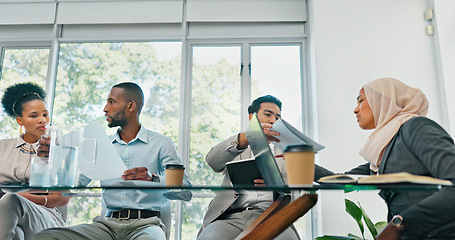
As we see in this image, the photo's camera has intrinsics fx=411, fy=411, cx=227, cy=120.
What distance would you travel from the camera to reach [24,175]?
2.39 meters

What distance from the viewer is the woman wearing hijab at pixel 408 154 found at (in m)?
1.38

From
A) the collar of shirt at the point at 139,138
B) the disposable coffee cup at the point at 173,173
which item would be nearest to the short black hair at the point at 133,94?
the collar of shirt at the point at 139,138

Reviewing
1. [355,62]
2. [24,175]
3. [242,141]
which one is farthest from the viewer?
[355,62]

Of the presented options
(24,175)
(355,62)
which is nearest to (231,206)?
(24,175)

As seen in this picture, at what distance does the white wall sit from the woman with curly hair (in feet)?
6.52

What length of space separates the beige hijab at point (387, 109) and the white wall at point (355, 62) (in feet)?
4.30

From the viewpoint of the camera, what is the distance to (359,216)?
8.23 feet

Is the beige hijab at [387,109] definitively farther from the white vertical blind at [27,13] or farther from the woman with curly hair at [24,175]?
the white vertical blind at [27,13]

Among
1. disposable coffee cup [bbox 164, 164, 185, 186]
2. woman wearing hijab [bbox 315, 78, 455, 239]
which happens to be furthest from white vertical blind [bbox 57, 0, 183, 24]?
disposable coffee cup [bbox 164, 164, 185, 186]

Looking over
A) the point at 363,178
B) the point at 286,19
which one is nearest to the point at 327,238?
the point at 363,178

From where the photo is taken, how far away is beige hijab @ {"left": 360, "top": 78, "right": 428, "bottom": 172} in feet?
5.91

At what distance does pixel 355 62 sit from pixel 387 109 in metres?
1.63

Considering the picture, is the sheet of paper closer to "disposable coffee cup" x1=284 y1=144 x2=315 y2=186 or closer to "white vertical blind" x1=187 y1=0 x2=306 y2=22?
"disposable coffee cup" x1=284 y1=144 x2=315 y2=186

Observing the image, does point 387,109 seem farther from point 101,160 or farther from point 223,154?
point 101,160
